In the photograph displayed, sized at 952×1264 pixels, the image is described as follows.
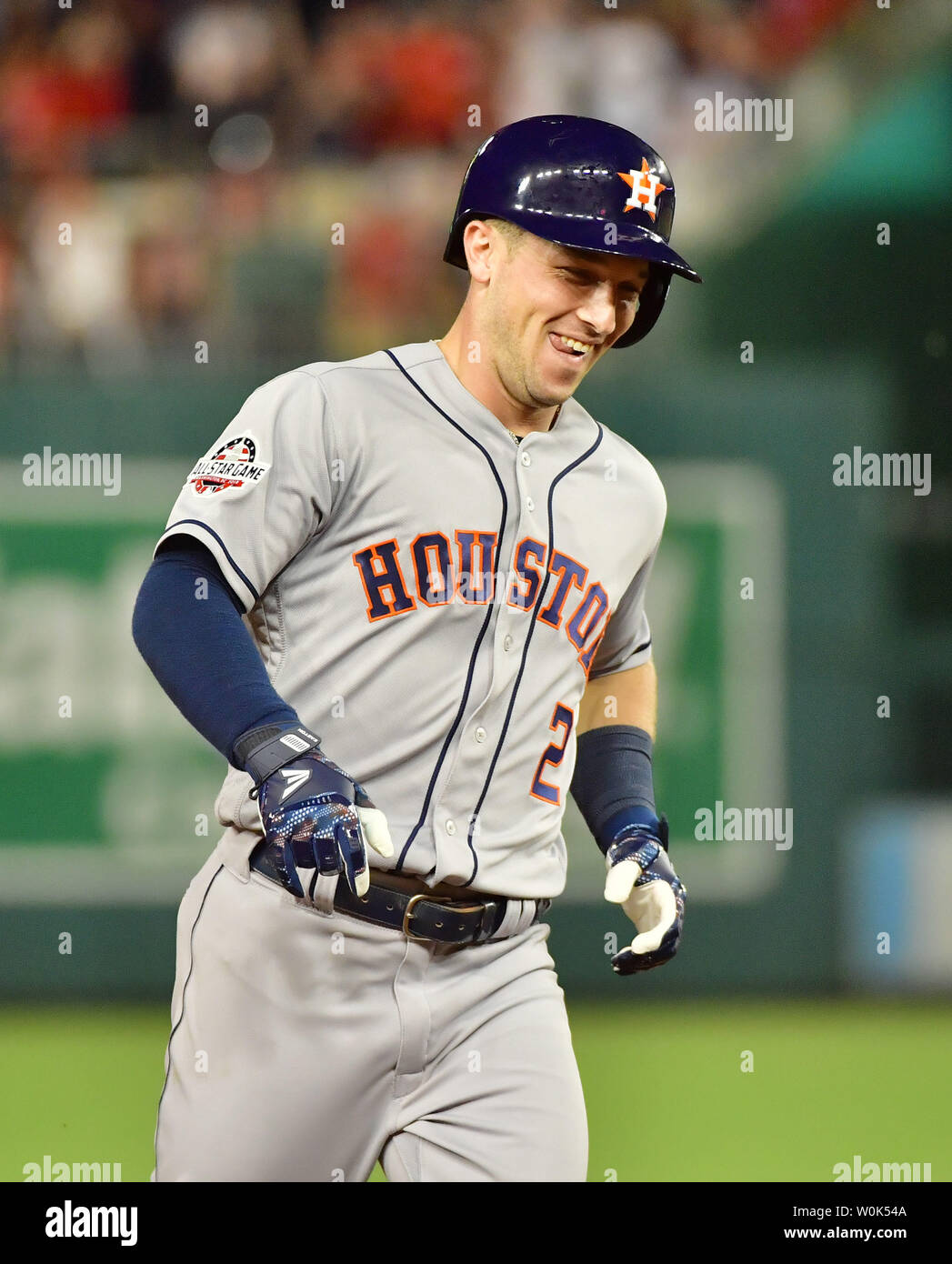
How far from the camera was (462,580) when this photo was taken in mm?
2650

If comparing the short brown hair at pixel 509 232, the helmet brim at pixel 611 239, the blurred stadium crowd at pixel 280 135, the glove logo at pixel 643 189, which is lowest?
the helmet brim at pixel 611 239

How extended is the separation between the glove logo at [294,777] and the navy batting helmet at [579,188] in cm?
94

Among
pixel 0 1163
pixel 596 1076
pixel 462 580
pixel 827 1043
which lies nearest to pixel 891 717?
pixel 827 1043

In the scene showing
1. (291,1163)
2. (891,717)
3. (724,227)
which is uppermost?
(724,227)

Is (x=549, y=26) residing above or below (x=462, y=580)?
above

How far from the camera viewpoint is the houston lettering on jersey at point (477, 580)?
2602 mm

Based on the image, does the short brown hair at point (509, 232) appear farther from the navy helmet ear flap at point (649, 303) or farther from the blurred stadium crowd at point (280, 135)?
the blurred stadium crowd at point (280, 135)

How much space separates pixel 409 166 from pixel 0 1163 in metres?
4.68

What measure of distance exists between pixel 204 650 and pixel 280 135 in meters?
5.64

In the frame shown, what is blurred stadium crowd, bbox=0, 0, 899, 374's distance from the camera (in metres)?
6.44

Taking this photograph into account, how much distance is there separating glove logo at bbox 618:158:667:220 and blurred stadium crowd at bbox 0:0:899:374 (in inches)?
140

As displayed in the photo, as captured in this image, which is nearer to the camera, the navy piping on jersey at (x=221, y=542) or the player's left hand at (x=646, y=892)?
the navy piping on jersey at (x=221, y=542)

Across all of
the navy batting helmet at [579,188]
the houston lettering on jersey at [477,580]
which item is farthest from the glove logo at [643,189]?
the houston lettering on jersey at [477,580]

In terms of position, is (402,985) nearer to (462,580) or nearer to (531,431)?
(462,580)
